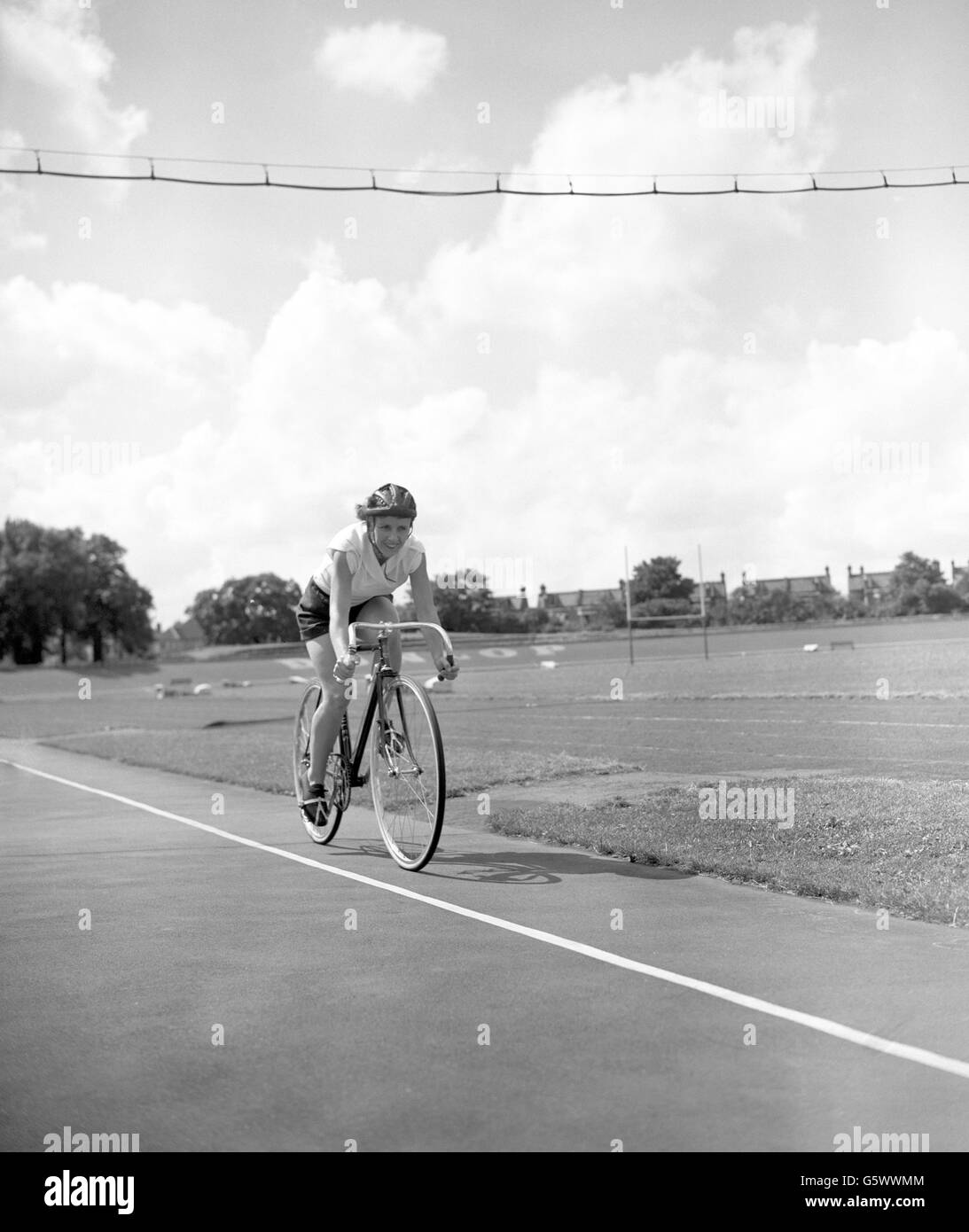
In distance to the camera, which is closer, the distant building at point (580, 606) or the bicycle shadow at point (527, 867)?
the bicycle shadow at point (527, 867)

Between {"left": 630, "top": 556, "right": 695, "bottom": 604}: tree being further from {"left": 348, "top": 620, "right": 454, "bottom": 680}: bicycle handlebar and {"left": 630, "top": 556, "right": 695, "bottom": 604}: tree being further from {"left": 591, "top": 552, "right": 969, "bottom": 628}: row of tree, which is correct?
{"left": 348, "top": 620, "right": 454, "bottom": 680}: bicycle handlebar

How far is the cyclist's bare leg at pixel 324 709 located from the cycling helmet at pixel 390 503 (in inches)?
41.6

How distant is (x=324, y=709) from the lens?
7.75 meters

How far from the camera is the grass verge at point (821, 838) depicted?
595cm

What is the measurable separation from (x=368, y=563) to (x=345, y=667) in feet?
2.07

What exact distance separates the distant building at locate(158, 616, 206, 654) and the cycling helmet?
16194cm

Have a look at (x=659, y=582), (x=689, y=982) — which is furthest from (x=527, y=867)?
(x=659, y=582)

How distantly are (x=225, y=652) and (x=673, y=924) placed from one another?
260 ft

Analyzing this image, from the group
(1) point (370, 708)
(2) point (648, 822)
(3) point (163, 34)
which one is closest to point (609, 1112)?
(1) point (370, 708)

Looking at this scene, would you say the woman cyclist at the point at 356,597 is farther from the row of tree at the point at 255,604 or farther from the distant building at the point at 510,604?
the distant building at the point at 510,604

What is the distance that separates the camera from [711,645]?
6931cm

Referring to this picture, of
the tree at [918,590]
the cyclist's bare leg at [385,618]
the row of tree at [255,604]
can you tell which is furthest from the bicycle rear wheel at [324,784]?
the tree at [918,590]

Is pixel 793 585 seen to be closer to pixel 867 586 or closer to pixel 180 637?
pixel 867 586
